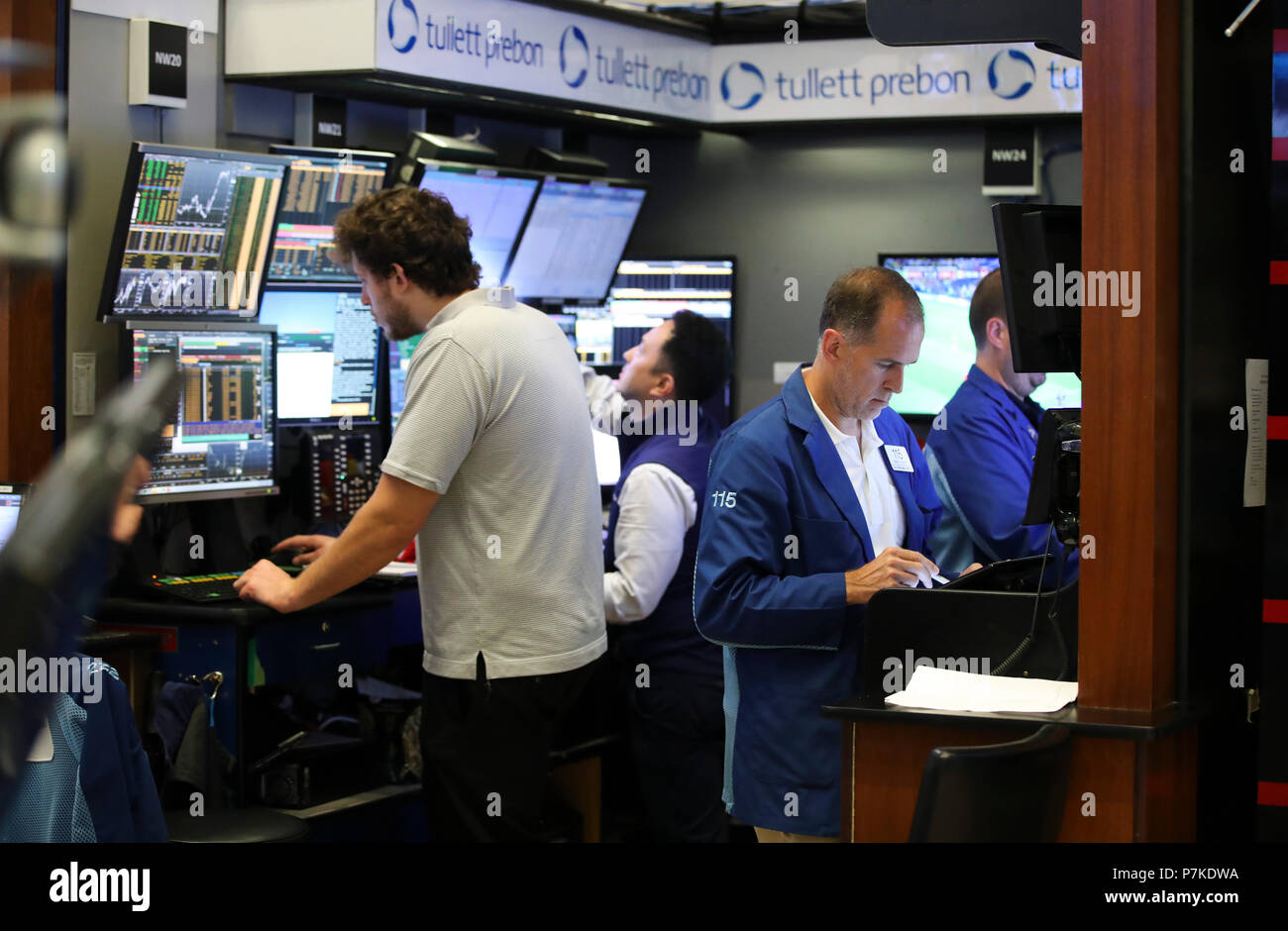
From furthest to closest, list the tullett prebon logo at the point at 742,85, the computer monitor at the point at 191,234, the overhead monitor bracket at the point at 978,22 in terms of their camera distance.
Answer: the tullett prebon logo at the point at 742,85
the computer monitor at the point at 191,234
the overhead monitor bracket at the point at 978,22

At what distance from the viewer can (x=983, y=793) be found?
185 centimetres

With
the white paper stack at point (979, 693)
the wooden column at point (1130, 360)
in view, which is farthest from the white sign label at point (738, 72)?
the white paper stack at point (979, 693)

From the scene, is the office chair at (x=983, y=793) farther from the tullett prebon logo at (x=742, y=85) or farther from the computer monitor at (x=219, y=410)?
the tullett prebon logo at (x=742, y=85)

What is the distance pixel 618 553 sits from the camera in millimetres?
3928

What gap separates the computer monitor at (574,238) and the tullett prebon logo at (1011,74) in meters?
1.48

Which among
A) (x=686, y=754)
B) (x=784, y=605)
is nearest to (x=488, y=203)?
(x=686, y=754)

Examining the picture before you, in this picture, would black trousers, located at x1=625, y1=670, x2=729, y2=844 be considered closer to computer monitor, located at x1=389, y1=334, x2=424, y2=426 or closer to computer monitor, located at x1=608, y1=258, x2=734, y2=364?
computer monitor, located at x1=389, y1=334, x2=424, y2=426

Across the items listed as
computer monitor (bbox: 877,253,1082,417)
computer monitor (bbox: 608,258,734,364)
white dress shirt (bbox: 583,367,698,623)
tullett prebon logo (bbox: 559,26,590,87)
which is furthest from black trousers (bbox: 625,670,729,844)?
computer monitor (bbox: 877,253,1082,417)

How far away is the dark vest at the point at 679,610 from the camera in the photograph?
388cm

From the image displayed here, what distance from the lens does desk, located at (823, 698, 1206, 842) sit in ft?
6.66

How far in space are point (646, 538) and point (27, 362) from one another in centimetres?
168
